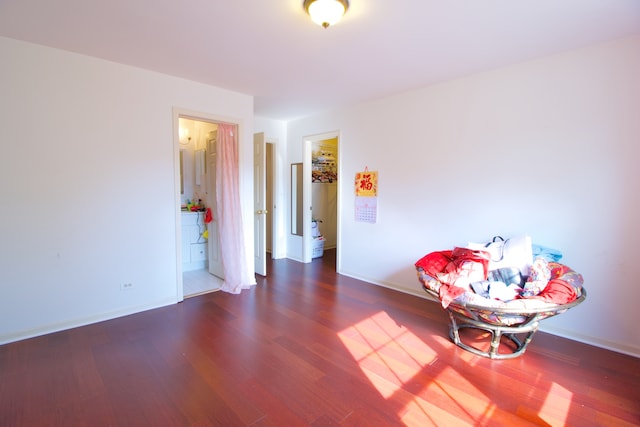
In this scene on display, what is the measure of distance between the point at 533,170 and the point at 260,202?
3391 millimetres

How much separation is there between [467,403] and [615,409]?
2.84 feet

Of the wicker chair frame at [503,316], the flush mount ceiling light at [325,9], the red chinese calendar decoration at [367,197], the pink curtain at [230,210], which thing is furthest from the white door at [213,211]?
the wicker chair frame at [503,316]

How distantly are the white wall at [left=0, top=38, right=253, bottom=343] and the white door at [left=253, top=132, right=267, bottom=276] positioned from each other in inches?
47.6

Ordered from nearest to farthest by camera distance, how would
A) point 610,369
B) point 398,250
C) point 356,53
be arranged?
point 610,369 < point 356,53 < point 398,250

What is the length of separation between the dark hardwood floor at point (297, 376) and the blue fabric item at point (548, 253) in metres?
0.72

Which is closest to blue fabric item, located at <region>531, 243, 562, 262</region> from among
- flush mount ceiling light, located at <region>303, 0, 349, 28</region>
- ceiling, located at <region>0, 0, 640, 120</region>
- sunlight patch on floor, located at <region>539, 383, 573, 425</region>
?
sunlight patch on floor, located at <region>539, 383, 573, 425</region>

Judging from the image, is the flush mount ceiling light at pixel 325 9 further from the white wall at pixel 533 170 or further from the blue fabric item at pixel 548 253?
the blue fabric item at pixel 548 253

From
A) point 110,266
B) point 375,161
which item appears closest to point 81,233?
point 110,266

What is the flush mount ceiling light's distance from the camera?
196cm

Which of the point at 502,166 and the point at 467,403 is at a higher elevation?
the point at 502,166

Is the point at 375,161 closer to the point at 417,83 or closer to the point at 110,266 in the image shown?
the point at 417,83

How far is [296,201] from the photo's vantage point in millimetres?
5688

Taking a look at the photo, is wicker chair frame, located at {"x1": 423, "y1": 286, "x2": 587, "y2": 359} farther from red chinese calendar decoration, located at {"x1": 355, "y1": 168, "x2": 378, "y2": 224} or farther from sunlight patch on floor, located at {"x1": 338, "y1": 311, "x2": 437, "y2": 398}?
red chinese calendar decoration, located at {"x1": 355, "y1": 168, "x2": 378, "y2": 224}

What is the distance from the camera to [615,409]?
1.89 metres
